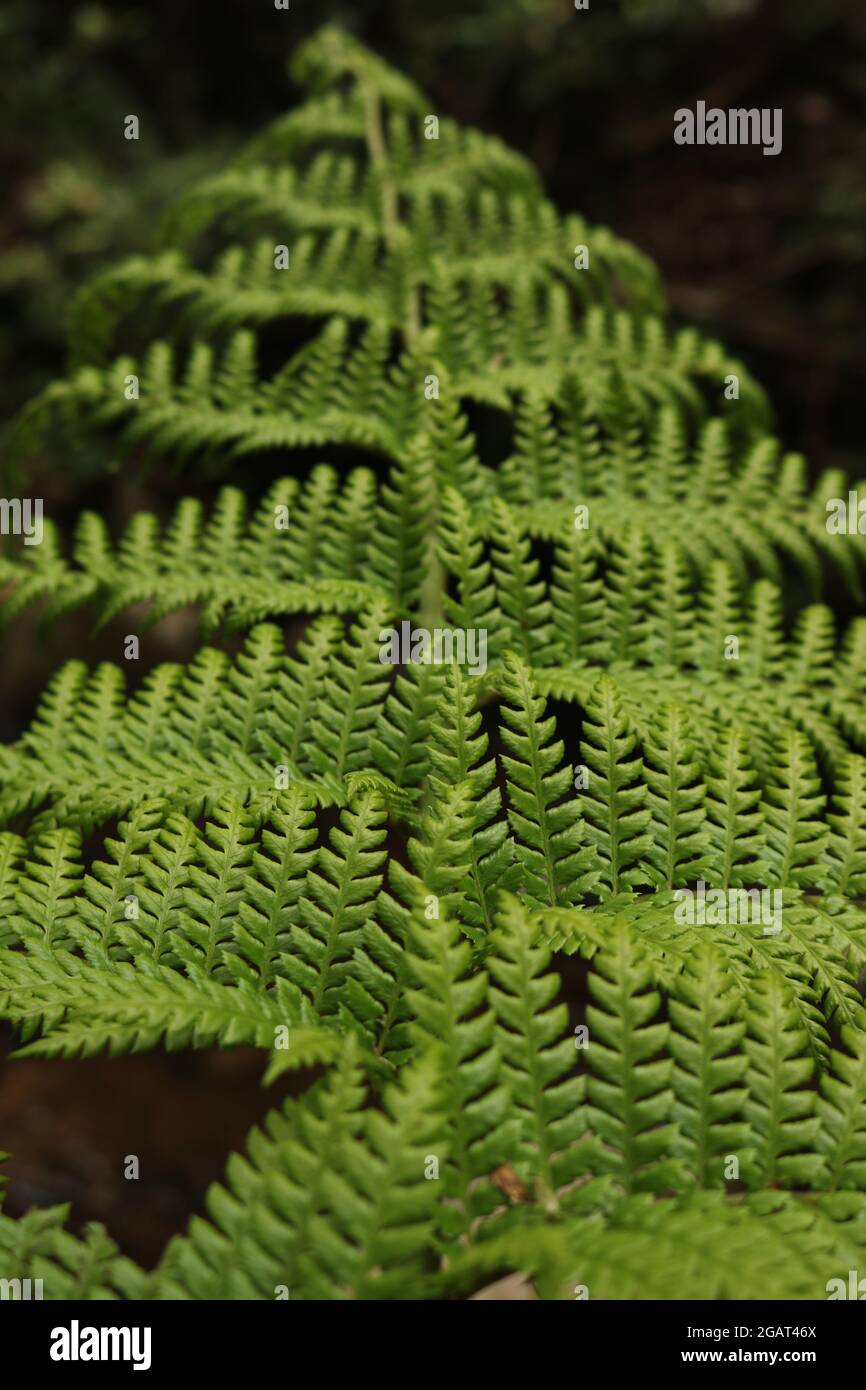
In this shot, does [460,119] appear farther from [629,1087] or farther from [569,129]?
[629,1087]

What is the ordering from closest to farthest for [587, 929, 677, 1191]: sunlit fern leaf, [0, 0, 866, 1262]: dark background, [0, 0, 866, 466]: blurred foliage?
[587, 929, 677, 1191]: sunlit fern leaf, [0, 0, 866, 1262]: dark background, [0, 0, 866, 466]: blurred foliage

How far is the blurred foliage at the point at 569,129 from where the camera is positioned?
324cm

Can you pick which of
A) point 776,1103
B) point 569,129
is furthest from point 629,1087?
point 569,129

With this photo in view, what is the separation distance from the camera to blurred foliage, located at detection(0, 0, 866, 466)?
3244mm

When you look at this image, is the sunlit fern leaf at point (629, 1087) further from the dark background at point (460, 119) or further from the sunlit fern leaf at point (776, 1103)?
the dark background at point (460, 119)

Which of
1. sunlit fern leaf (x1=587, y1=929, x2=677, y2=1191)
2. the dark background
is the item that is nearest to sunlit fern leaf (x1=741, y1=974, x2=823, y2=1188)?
sunlit fern leaf (x1=587, y1=929, x2=677, y2=1191)

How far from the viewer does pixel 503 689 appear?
1.22 meters

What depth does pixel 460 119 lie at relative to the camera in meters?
3.57

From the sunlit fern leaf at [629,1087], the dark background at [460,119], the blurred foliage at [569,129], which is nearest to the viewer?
the sunlit fern leaf at [629,1087]

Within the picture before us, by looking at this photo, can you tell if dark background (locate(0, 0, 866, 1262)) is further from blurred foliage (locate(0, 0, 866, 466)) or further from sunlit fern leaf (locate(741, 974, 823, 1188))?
sunlit fern leaf (locate(741, 974, 823, 1188))

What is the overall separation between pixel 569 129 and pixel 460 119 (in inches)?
16.7

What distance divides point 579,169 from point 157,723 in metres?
3.17

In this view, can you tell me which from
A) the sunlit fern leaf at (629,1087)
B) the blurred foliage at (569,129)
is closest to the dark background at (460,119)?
the blurred foliage at (569,129)
